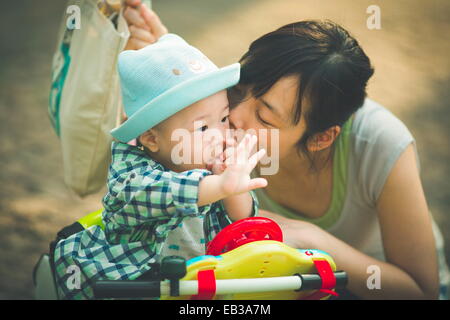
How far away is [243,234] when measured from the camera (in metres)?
0.88

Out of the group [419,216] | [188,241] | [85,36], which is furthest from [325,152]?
[85,36]

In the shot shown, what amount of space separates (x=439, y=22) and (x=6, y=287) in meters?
1.59

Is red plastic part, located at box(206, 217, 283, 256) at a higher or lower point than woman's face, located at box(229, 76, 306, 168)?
lower

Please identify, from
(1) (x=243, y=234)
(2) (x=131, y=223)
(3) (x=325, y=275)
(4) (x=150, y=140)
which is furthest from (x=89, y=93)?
(3) (x=325, y=275)

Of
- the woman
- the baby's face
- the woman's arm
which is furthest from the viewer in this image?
the woman's arm

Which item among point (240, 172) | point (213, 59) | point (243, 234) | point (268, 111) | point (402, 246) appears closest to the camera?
point (240, 172)

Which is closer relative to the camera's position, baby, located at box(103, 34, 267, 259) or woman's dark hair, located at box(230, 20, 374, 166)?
baby, located at box(103, 34, 267, 259)

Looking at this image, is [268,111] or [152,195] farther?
[268,111]

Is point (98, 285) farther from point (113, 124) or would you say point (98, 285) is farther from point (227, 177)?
point (113, 124)

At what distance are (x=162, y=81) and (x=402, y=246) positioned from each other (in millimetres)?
683

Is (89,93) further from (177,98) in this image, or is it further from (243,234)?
(243,234)

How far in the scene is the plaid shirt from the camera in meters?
0.81

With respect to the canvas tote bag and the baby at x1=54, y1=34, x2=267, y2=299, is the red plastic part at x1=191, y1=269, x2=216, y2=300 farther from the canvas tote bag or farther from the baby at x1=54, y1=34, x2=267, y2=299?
the canvas tote bag

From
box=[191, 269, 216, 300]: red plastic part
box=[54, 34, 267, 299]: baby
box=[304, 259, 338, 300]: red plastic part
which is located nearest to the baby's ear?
box=[54, 34, 267, 299]: baby
